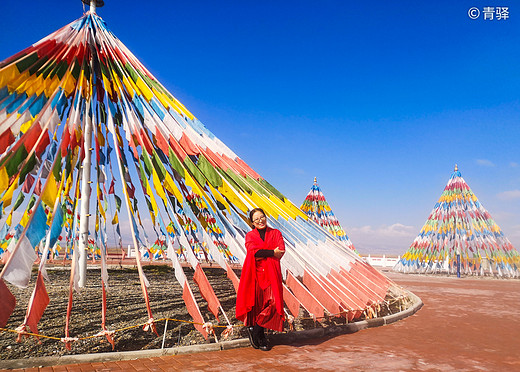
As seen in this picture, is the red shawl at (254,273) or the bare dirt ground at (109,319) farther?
the bare dirt ground at (109,319)

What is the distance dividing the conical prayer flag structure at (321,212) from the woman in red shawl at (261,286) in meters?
18.0

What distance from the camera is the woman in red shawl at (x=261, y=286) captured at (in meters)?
4.29

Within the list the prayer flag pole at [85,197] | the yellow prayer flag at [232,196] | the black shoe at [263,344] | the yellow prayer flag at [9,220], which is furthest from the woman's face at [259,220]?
the yellow prayer flag at [9,220]

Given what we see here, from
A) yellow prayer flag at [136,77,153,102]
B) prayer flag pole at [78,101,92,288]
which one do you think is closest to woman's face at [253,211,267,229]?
yellow prayer flag at [136,77,153,102]

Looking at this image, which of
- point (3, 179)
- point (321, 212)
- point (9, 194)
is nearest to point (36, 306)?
point (3, 179)

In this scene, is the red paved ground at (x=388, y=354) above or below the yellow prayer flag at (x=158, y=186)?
below

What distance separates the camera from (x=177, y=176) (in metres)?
5.86

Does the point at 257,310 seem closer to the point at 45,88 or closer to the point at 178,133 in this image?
the point at 178,133

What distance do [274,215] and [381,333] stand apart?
2.44m

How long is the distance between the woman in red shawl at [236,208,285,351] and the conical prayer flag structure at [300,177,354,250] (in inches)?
707

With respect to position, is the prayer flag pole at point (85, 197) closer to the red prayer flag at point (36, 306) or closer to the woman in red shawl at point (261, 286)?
the red prayer flag at point (36, 306)

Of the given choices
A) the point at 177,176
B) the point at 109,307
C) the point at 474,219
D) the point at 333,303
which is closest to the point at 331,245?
the point at 333,303

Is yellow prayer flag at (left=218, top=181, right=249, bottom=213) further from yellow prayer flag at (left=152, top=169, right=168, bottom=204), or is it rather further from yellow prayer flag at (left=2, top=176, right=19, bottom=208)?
yellow prayer flag at (left=2, top=176, right=19, bottom=208)

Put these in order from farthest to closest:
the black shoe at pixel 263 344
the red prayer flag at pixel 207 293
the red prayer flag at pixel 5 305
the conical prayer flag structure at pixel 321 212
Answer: the conical prayer flag structure at pixel 321 212 → the red prayer flag at pixel 207 293 → the black shoe at pixel 263 344 → the red prayer flag at pixel 5 305
